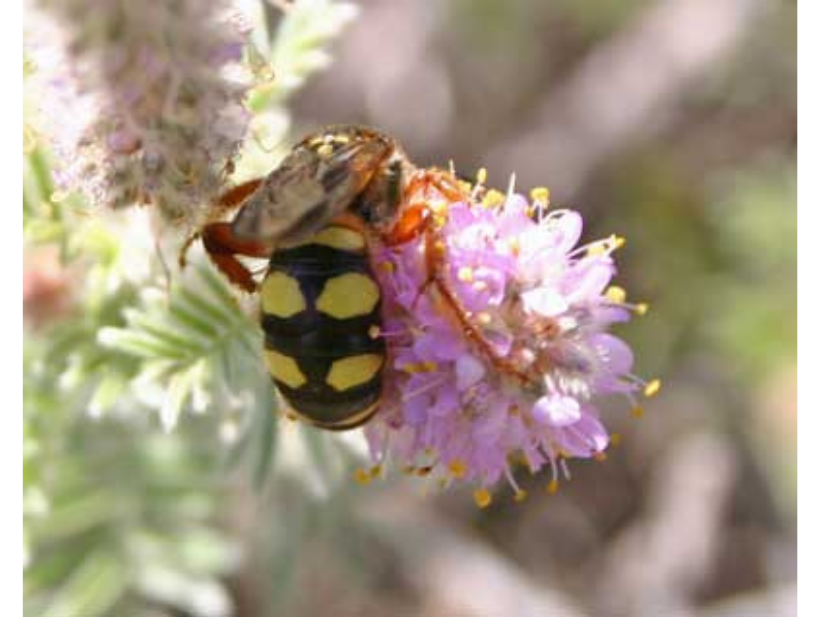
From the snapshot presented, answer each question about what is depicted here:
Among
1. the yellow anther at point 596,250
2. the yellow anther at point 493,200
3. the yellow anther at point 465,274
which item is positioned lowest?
the yellow anther at point 465,274

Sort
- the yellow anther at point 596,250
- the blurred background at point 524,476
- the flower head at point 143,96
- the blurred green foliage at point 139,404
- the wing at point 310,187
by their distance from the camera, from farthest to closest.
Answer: the blurred background at point 524,476 < the blurred green foliage at point 139,404 < the yellow anther at point 596,250 < the flower head at point 143,96 < the wing at point 310,187

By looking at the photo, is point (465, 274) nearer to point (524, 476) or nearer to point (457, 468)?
point (457, 468)

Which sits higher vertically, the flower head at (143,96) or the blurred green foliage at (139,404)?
the flower head at (143,96)

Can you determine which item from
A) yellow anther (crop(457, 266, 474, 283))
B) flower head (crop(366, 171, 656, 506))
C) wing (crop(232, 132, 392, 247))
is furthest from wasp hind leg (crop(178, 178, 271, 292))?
yellow anther (crop(457, 266, 474, 283))

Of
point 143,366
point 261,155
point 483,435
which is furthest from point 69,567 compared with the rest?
point 483,435

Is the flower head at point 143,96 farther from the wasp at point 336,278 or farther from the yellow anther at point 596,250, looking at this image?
the yellow anther at point 596,250

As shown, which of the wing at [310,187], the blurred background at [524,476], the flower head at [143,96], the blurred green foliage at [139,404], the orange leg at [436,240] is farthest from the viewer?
the blurred background at [524,476]

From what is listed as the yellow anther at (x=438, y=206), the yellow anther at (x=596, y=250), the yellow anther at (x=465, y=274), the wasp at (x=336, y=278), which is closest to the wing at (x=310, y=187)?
the wasp at (x=336, y=278)

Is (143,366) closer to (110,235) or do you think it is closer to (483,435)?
(110,235)

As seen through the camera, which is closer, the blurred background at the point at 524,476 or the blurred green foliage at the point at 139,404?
the blurred green foliage at the point at 139,404
